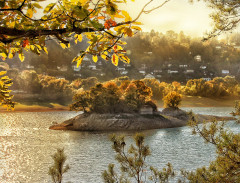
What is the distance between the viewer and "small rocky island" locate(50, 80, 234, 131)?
1834 inches

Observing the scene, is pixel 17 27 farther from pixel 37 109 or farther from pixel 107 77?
pixel 107 77

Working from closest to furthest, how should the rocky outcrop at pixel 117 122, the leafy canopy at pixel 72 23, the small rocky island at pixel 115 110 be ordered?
1. the leafy canopy at pixel 72 23
2. the rocky outcrop at pixel 117 122
3. the small rocky island at pixel 115 110

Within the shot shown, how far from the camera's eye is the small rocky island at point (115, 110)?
46.6m

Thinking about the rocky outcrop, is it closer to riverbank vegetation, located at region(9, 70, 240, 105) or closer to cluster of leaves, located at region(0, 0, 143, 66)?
riverbank vegetation, located at region(9, 70, 240, 105)

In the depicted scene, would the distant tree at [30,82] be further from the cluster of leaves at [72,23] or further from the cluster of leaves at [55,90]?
the cluster of leaves at [72,23]

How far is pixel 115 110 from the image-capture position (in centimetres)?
4888

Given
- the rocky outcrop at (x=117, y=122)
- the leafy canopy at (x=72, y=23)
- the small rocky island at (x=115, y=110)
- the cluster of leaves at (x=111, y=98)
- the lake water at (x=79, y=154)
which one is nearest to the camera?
the leafy canopy at (x=72, y=23)

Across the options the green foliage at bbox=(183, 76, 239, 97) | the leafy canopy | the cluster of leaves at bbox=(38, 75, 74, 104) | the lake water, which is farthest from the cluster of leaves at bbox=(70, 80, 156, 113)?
the green foliage at bbox=(183, 76, 239, 97)

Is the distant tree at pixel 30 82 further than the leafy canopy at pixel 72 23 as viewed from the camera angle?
Yes

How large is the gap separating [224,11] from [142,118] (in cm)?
4188

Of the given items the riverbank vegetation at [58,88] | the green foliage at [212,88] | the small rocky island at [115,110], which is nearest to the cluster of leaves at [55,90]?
the riverbank vegetation at [58,88]

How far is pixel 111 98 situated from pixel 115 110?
239 cm

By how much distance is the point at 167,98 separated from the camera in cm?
5641

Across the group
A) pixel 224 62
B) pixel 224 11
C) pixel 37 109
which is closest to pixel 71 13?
pixel 224 11
